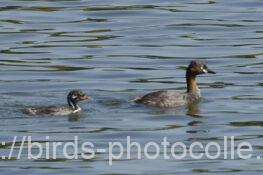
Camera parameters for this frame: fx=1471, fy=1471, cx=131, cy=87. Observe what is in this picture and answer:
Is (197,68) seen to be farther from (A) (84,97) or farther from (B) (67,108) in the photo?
(B) (67,108)

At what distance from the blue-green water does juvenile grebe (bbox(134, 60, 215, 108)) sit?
186 mm

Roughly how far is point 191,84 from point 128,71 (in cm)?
222

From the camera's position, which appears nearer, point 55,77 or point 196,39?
point 55,77

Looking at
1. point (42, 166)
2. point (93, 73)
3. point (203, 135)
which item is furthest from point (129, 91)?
point (42, 166)

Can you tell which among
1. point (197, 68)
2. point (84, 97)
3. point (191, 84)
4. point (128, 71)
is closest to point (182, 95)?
point (191, 84)

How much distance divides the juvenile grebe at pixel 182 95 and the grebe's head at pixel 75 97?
0.94 m

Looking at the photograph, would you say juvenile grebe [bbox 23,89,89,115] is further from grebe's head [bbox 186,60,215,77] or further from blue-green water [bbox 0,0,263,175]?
grebe's head [bbox 186,60,215,77]

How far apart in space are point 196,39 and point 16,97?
6.70 metres

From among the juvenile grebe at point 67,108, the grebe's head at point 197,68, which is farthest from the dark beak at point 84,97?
the grebe's head at point 197,68

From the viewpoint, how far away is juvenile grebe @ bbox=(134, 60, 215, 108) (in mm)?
24047

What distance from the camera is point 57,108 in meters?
23.3

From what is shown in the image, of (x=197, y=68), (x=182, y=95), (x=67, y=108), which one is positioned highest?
(x=197, y=68)

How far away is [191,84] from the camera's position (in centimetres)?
2527

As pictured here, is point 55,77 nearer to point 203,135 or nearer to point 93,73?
point 93,73
